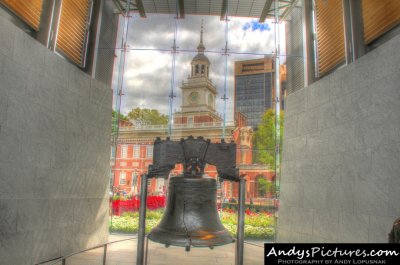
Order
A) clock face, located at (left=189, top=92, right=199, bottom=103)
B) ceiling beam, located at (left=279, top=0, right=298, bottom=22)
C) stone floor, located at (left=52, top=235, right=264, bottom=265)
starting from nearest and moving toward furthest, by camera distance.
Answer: stone floor, located at (left=52, top=235, right=264, bottom=265)
ceiling beam, located at (left=279, top=0, right=298, bottom=22)
clock face, located at (left=189, top=92, right=199, bottom=103)

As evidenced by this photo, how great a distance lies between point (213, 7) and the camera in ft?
27.7

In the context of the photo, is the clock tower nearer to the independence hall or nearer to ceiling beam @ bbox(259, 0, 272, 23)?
the independence hall

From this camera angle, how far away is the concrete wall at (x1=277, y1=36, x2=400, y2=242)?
3693mm

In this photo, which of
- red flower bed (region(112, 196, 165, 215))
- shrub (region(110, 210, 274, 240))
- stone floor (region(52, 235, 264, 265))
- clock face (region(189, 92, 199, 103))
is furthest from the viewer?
clock face (region(189, 92, 199, 103))

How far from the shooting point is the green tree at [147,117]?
8508mm

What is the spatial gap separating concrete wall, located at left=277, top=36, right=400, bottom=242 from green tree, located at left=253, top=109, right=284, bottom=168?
174 cm

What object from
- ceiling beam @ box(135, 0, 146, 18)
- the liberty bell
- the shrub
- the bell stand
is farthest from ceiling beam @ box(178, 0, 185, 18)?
the bell stand

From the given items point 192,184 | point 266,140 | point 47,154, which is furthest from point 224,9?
point 192,184

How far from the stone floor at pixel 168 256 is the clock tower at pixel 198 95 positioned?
3528 millimetres

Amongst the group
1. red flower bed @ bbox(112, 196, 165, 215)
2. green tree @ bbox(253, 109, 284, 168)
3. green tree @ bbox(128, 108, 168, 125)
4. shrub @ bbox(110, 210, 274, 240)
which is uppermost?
green tree @ bbox(128, 108, 168, 125)

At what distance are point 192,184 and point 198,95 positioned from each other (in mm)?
6383

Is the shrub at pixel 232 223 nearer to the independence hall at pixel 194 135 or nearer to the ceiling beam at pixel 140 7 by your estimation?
the independence hall at pixel 194 135

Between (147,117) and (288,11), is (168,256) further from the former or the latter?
(288,11)

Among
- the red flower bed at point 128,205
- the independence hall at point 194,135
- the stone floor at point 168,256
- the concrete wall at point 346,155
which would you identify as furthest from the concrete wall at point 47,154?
the concrete wall at point 346,155
